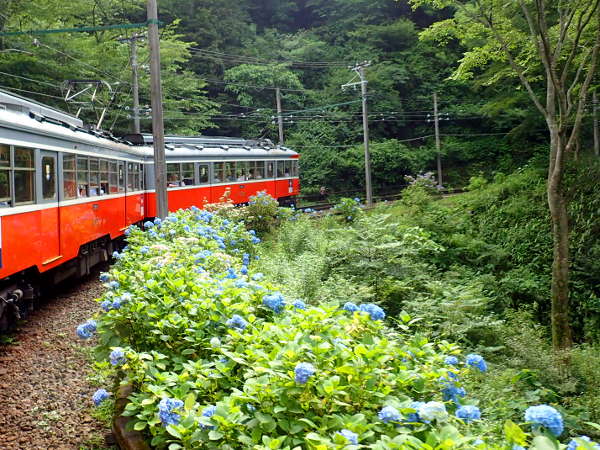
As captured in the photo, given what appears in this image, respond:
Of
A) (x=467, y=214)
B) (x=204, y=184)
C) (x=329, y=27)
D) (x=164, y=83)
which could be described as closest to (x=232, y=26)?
(x=329, y=27)

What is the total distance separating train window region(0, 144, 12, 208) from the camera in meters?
6.10

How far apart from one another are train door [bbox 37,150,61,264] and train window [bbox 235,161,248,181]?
11.5 metres

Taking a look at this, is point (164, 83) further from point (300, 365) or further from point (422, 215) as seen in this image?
point (300, 365)

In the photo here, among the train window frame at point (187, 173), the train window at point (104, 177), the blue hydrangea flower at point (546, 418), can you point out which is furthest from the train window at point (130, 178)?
the blue hydrangea flower at point (546, 418)

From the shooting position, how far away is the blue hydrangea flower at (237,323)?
10.2ft

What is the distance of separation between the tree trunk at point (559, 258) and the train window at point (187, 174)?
34.9ft

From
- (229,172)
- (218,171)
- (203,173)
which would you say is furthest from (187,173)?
(229,172)

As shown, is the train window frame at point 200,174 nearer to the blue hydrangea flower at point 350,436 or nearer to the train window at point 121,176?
the train window at point 121,176

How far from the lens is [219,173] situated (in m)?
18.2

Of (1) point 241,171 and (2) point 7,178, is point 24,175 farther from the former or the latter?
(1) point 241,171

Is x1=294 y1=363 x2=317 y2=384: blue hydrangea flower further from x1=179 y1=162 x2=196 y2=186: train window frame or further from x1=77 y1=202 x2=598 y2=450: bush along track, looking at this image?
x1=179 y1=162 x2=196 y2=186: train window frame

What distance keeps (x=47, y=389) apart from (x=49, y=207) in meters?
3.13

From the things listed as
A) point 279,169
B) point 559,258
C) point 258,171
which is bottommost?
point 559,258

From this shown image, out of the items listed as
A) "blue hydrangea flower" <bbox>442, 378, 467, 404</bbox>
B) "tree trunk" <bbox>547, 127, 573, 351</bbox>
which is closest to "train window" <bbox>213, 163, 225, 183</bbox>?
"tree trunk" <bbox>547, 127, 573, 351</bbox>
